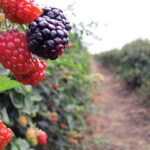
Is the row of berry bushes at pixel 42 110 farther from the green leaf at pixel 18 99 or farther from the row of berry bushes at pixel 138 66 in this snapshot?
the row of berry bushes at pixel 138 66

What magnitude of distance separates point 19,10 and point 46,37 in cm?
9

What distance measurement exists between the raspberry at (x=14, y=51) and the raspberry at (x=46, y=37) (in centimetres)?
A: 2

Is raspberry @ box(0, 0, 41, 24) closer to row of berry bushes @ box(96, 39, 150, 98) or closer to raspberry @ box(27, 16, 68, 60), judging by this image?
raspberry @ box(27, 16, 68, 60)

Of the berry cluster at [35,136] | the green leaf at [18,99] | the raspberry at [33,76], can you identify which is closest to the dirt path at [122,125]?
the berry cluster at [35,136]

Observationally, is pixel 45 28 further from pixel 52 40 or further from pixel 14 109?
pixel 14 109

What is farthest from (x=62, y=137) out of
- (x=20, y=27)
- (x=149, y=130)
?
(x=149, y=130)

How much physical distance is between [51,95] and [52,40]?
66.7 inches

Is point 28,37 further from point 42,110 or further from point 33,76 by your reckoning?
point 42,110

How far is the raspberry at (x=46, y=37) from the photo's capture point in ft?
1.50

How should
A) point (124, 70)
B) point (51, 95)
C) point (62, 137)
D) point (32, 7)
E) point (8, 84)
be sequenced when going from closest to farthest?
1. point (32, 7)
2. point (8, 84)
3. point (51, 95)
4. point (62, 137)
5. point (124, 70)

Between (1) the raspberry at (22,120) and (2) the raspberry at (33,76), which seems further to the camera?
(1) the raspberry at (22,120)

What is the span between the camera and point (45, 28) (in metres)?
0.47

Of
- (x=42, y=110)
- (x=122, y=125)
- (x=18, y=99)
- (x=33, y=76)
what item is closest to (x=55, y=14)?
(x=33, y=76)

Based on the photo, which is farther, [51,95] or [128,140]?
[128,140]
